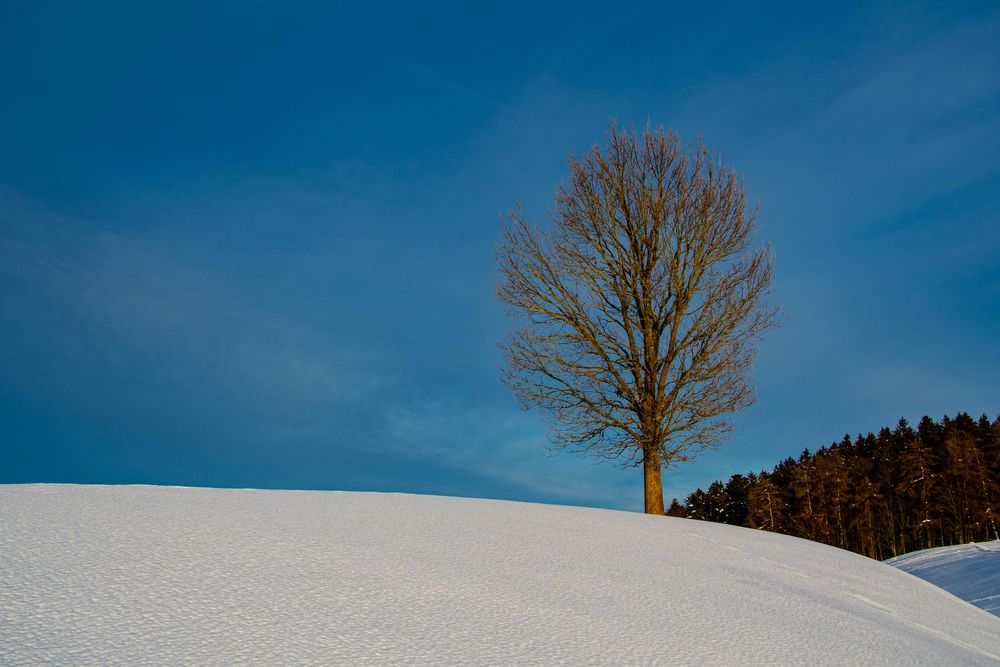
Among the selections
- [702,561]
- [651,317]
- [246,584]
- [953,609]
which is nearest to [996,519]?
[651,317]

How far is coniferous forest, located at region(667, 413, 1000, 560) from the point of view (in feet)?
147

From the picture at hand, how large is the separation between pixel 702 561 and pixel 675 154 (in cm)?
965

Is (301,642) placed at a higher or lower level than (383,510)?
lower

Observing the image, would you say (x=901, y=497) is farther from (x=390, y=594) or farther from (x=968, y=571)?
(x=390, y=594)

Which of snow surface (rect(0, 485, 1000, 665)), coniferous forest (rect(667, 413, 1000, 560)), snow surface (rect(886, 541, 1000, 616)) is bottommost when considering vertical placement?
snow surface (rect(0, 485, 1000, 665))

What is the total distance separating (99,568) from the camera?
10.3ft

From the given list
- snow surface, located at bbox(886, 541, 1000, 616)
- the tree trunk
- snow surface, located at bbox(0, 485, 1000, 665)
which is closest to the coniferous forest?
snow surface, located at bbox(886, 541, 1000, 616)

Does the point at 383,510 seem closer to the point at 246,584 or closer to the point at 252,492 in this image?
the point at 252,492

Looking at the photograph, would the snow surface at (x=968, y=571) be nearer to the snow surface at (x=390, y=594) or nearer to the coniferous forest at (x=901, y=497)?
the snow surface at (x=390, y=594)

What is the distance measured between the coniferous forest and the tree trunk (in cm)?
3904

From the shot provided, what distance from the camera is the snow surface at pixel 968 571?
44.7 feet

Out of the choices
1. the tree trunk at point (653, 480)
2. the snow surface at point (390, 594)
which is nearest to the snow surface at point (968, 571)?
the tree trunk at point (653, 480)

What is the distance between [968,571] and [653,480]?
9.93 m

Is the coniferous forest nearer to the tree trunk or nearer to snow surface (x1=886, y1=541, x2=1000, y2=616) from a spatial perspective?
snow surface (x1=886, y1=541, x2=1000, y2=616)
